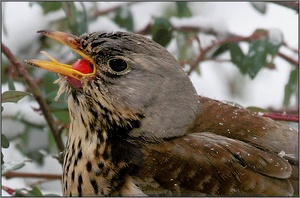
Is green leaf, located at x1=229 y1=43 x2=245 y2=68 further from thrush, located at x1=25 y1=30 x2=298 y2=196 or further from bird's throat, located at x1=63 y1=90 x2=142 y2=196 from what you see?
bird's throat, located at x1=63 y1=90 x2=142 y2=196

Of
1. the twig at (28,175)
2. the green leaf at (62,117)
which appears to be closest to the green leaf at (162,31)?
the green leaf at (62,117)

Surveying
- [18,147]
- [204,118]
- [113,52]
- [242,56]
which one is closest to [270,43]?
[242,56]

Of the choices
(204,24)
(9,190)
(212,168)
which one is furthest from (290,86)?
(9,190)

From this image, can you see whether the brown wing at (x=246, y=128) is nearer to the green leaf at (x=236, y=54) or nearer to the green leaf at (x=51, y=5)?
the green leaf at (x=236, y=54)

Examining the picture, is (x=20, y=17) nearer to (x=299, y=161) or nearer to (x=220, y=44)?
(x=220, y=44)

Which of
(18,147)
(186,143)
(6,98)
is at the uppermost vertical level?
(6,98)

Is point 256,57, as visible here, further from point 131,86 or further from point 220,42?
point 131,86

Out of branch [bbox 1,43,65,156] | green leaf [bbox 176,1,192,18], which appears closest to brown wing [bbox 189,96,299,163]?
branch [bbox 1,43,65,156]
